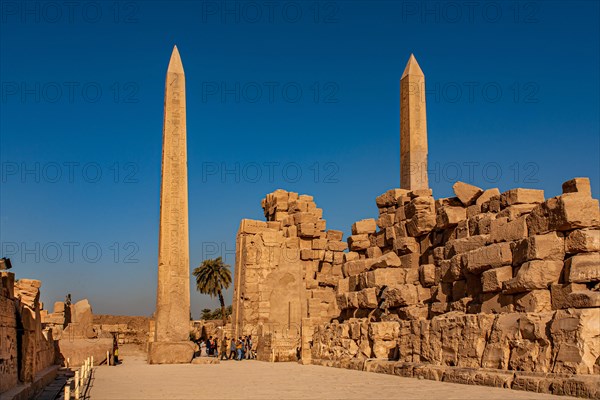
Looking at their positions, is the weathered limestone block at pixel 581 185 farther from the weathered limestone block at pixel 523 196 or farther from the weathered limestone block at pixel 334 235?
the weathered limestone block at pixel 334 235

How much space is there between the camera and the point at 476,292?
10688mm

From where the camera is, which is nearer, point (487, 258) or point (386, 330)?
point (487, 258)

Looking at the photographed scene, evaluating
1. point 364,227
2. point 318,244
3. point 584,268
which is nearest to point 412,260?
point 364,227

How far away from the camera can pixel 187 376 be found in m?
11.8

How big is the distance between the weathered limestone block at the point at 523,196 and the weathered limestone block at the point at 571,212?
149cm

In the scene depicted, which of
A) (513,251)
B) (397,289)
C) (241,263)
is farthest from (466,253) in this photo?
(241,263)

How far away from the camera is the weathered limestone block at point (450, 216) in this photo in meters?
12.2

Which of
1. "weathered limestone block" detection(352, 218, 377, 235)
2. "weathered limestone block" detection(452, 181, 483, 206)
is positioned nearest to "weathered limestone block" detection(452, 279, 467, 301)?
"weathered limestone block" detection(452, 181, 483, 206)

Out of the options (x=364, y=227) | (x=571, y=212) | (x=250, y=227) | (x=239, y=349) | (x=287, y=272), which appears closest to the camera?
(x=571, y=212)

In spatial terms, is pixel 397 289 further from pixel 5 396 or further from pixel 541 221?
pixel 5 396

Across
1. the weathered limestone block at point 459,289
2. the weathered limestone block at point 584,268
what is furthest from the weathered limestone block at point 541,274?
the weathered limestone block at point 459,289

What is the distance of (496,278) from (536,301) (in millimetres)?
923

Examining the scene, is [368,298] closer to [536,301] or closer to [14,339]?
[536,301]

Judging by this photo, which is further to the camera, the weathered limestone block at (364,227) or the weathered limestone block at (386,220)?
the weathered limestone block at (364,227)
